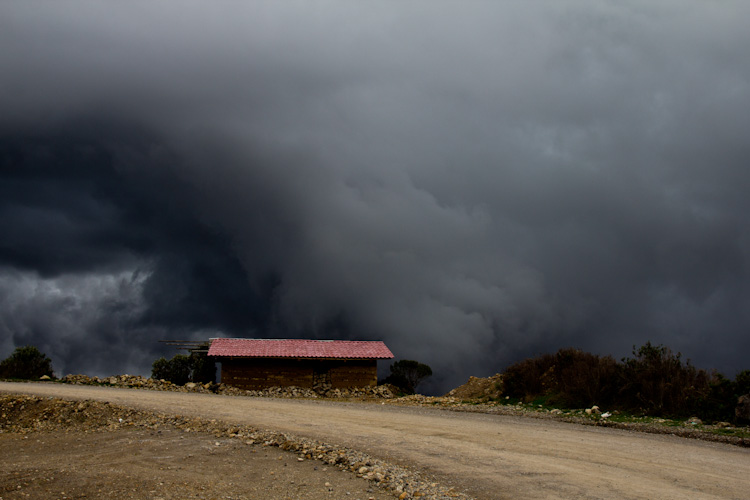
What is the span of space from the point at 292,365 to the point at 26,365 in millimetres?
19134

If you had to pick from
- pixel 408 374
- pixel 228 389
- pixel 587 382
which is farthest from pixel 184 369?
pixel 587 382

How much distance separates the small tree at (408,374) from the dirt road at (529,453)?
21161mm

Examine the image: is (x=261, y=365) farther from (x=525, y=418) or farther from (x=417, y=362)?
(x=525, y=418)

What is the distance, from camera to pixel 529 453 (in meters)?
11.5

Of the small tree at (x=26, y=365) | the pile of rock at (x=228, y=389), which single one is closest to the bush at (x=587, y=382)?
the pile of rock at (x=228, y=389)

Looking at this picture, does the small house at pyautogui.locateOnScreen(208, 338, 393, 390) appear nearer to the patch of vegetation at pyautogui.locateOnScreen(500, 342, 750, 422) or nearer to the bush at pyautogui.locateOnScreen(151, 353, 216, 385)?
the bush at pyautogui.locateOnScreen(151, 353, 216, 385)

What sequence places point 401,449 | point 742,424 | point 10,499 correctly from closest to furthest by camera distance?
point 10,499 < point 401,449 < point 742,424

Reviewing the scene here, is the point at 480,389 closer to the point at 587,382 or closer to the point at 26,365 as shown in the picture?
the point at 587,382

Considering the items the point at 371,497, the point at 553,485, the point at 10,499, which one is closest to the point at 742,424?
the point at 553,485

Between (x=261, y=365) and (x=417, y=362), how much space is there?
12831 millimetres

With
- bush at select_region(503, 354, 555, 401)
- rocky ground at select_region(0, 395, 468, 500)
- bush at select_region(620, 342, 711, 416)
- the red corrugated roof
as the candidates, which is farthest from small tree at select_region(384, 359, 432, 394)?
rocky ground at select_region(0, 395, 468, 500)

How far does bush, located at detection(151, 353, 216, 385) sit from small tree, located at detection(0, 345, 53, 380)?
22.5 ft

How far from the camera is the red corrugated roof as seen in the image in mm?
33031

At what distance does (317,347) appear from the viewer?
3603cm
